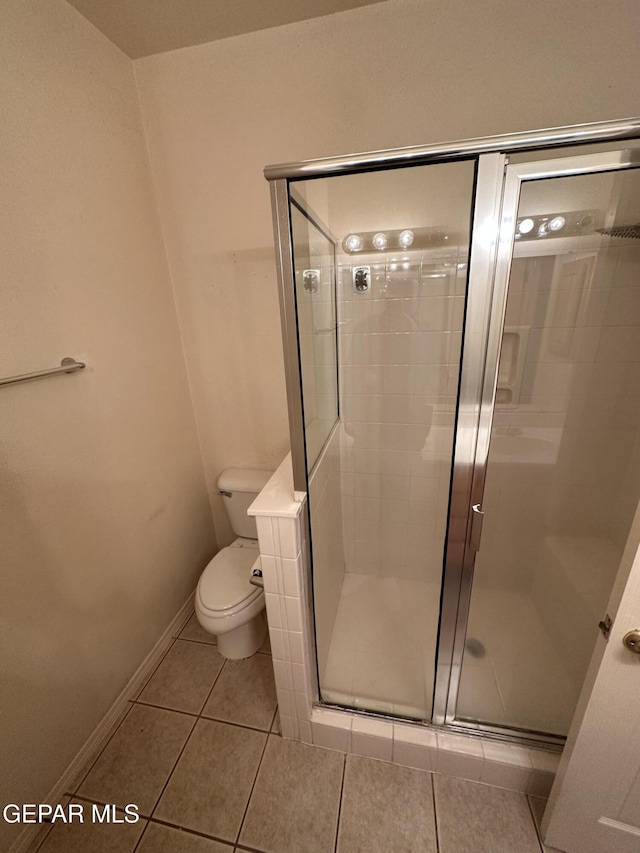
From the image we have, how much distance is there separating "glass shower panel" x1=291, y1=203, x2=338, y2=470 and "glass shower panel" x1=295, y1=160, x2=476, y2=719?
0.08 meters

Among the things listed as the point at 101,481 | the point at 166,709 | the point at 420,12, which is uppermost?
the point at 420,12

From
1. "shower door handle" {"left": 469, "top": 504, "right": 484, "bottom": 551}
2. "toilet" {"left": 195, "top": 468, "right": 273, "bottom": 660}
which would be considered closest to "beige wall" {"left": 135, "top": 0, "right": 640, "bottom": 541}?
"toilet" {"left": 195, "top": 468, "right": 273, "bottom": 660}

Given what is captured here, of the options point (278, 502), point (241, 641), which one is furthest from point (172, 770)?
point (278, 502)

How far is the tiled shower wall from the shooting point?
144 cm

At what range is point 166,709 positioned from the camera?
1396 millimetres

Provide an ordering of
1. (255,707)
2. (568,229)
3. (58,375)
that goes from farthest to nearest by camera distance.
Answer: (255,707), (568,229), (58,375)

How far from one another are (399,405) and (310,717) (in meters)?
1.30

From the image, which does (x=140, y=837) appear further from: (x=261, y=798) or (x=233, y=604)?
(x=233, y=604)

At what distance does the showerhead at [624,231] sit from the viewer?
118 centimetres

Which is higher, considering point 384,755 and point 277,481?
point 277,481

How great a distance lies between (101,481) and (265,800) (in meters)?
1.25

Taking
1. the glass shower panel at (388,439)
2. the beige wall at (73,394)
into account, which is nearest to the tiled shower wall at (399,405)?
the glass shower panel at (388,439)

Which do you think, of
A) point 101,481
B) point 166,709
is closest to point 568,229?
point 101,481

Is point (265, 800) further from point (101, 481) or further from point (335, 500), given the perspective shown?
point (101, 481)
